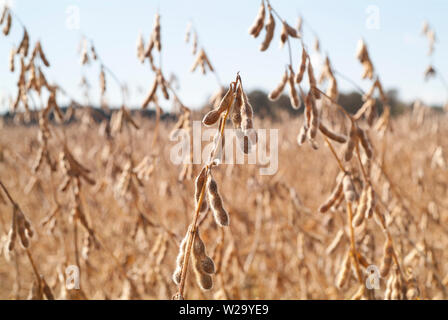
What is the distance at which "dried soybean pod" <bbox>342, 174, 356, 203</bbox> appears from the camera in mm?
1229

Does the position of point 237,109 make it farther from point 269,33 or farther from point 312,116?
point 269,33

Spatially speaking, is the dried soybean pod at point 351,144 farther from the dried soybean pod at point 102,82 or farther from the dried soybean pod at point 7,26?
the dried soybean pod at point 7,26

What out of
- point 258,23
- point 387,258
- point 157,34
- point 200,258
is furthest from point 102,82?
point 387,258

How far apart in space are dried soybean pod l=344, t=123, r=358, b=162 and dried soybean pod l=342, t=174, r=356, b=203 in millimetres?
67

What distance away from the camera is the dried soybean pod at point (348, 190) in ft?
4.03

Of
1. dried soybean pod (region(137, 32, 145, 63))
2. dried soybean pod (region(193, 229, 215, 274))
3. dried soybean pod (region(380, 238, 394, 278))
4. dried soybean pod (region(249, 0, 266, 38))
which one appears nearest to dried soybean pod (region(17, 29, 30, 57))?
dried soybean pod (region(137, 32, 145, 63))

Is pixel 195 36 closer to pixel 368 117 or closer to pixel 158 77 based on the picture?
pixel 158 77

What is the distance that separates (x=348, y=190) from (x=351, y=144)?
0.15 metres

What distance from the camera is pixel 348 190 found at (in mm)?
1247

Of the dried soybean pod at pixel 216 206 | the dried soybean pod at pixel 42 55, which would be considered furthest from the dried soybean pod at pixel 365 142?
the dried soybean pod at pixel 42 55
